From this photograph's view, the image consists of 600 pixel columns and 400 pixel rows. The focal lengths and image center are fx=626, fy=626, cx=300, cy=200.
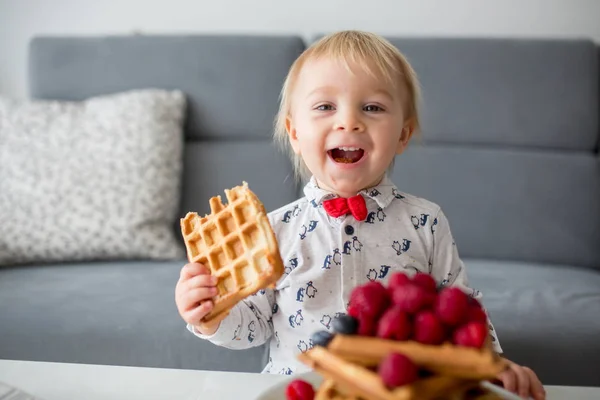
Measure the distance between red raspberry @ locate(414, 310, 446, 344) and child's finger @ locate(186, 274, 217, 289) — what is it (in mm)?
421

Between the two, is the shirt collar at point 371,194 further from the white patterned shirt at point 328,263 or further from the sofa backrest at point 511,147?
the sofa backrest at point 511,147

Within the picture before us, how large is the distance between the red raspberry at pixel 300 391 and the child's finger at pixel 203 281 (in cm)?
22

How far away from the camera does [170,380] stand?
3.44ft

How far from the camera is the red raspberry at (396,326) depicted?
63 centimetres

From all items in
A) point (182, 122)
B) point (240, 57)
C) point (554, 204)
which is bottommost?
point (554, 204)

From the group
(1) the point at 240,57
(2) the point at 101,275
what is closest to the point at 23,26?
(1) the point at 240,57

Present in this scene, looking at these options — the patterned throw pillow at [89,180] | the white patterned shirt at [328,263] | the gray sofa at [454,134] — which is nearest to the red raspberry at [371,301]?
the white patterned shirt at [328,263]

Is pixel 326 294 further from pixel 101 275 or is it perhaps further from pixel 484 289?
pixel 101 275

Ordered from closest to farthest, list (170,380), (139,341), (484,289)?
(170,380) → (139,341) → (484,289)

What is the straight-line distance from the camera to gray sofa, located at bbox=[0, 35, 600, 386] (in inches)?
86.4

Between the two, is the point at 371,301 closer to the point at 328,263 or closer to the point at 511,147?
the point at 328,263

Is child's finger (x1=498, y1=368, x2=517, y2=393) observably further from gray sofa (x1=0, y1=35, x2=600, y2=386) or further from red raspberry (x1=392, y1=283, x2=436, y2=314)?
gray sofa (x1=0, y1=35, x2=600, y2=386)

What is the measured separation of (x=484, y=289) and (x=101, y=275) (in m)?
1.20

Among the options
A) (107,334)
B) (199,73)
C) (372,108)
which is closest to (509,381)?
(372,108)
